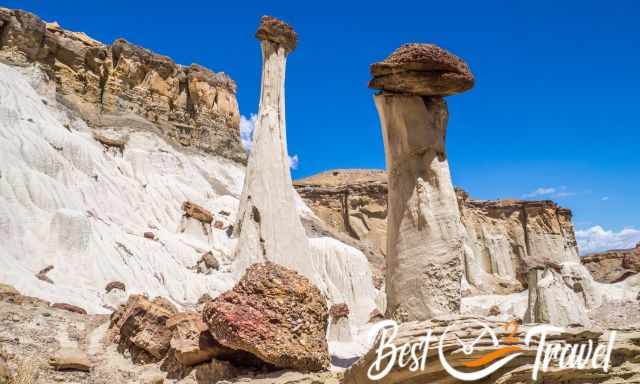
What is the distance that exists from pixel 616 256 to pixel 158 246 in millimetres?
36908

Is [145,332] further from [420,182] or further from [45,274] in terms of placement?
[45,274]

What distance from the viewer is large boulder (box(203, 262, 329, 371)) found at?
14.9ft

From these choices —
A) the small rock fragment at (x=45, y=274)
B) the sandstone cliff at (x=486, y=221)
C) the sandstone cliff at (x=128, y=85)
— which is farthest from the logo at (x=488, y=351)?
the sandstone cliff at (x=486, y=221)

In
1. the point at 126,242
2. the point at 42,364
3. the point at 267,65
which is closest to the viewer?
the point at 42,364

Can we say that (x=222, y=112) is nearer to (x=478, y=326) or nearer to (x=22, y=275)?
(x=22, y=275)

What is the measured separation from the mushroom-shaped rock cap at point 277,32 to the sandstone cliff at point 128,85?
1175 cm

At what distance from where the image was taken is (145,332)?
566 cm

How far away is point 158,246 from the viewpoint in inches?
598

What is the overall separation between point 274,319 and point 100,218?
Answer: 39.7ft

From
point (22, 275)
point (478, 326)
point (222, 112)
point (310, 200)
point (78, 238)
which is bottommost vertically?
point (478, 326)

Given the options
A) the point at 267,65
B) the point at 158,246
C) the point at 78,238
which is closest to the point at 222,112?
the point at 267,65

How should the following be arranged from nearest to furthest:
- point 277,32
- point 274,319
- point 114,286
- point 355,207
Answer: point 274,319 < point 114,286 < point 277,32 < point 355,207

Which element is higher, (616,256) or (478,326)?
(616,256)

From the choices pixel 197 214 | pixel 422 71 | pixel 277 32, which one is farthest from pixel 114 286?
pixel 277 32
